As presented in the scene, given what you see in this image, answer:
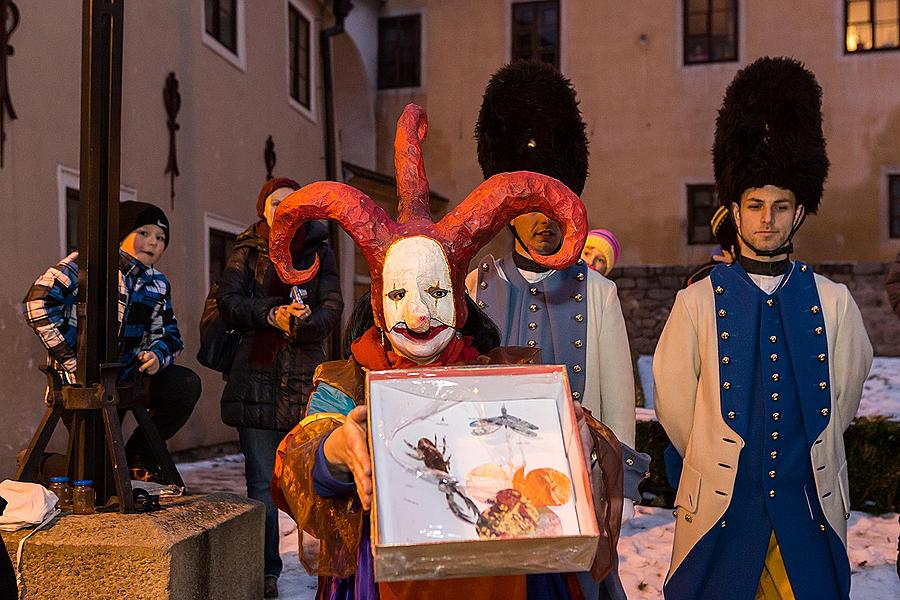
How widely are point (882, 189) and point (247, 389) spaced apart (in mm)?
13682

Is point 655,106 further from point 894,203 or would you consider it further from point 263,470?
point 263,470

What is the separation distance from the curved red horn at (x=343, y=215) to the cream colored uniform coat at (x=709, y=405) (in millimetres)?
1642

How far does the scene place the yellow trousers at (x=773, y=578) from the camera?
3.20m

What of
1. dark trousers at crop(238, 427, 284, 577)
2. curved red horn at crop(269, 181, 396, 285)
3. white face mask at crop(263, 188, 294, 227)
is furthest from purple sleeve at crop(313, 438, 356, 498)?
white face mask at crop(263, 188, 294, 227)

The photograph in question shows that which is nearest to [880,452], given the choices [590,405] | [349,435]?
[590,405]

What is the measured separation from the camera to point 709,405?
327cm

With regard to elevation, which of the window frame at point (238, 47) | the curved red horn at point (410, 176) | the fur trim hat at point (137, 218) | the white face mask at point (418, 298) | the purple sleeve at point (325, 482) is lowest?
the purple sleeve at point (325, 482)

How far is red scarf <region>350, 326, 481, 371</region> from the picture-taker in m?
2.08

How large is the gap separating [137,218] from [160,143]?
408 centimetres

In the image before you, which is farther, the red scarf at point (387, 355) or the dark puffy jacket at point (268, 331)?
the dark puffy jacket at point (268, 331)

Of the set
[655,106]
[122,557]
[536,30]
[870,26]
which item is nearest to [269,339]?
[122,557]

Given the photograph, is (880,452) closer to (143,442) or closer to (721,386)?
(721,386)

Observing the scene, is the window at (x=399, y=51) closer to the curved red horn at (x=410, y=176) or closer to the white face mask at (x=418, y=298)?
the curved red horn at (x=410, y=176)

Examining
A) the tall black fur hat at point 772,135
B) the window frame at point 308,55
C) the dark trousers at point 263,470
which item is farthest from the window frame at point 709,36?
the dark trousers at point 263,470
